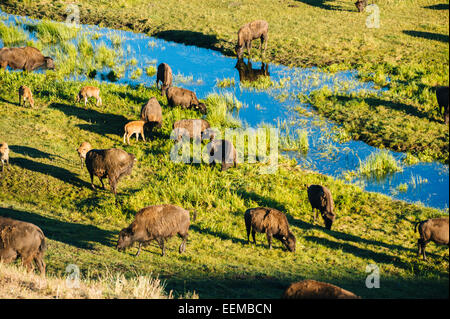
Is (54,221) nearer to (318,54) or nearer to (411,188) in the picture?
(411,188)

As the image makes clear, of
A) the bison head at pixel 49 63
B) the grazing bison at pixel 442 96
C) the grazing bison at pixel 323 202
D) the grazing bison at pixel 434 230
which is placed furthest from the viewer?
the bison head at pixel 49 63

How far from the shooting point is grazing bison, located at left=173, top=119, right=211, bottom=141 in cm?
1733

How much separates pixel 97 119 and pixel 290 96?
350 inches

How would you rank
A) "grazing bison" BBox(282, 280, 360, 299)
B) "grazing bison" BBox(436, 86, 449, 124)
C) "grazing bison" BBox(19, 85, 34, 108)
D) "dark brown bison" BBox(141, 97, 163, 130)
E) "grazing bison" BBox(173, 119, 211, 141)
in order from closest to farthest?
"grazing bison" BBox(282, 280, 360, 299) < "grazing bison" BBox(436, 86, 449, 124) < "grazing bison" BBox(173, 119, 211, 141) < "dark brown bison" BBox(141, 97, 163, 130) < "grazing bison" BBox(19, 85, 34, 108)

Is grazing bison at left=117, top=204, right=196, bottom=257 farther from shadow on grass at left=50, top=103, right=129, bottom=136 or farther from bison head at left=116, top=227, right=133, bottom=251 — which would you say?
shadow on grass at left=50, top=103, right=129, bottom=136

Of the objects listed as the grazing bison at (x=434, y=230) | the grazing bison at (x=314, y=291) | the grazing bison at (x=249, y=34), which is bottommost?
the grazing bison at (x=314, y=291)

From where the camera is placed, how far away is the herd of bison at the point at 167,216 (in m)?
9.62

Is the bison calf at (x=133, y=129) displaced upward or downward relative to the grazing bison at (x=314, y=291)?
upward

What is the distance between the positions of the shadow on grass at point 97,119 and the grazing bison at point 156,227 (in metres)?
7.56

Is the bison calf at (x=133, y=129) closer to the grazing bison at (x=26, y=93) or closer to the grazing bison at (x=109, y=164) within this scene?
the grazing bison at (x=109, y=164)

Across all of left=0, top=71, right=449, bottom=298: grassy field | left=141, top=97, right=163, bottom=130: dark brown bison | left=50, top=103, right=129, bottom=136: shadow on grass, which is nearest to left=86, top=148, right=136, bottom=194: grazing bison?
left=0, top=71, right=449, bottom=298: grassy field

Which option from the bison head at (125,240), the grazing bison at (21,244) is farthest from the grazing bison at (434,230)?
the grazing bison at (21,244)

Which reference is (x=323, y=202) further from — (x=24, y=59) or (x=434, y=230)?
(x=24, y=59)

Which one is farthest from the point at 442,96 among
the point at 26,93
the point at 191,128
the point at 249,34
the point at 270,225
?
the point at 26,93
